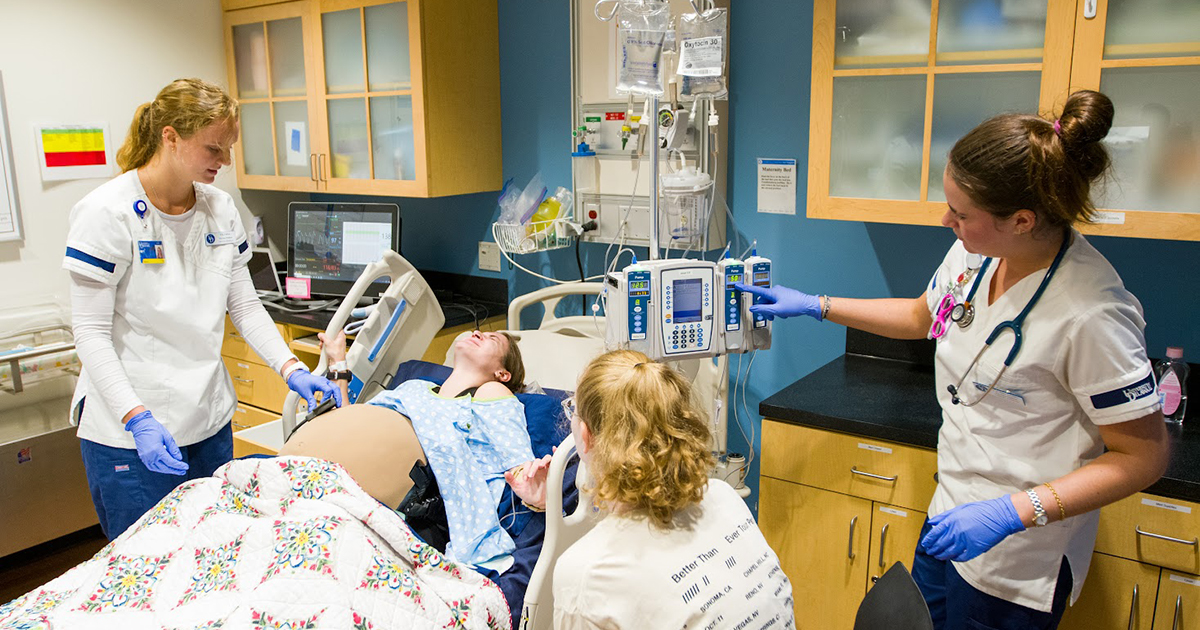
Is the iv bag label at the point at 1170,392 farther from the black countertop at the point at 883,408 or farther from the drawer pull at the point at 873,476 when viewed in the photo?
the drawer pull at the point at 873,476

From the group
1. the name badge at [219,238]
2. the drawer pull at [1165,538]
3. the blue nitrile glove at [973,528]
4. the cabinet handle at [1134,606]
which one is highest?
the name badge at [219,238]

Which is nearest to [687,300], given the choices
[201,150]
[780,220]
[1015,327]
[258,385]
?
[1015,327]

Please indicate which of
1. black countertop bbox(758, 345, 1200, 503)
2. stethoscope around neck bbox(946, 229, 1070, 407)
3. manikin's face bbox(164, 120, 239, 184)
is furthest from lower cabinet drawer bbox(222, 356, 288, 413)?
stethoscope around neck bbox(946, 229, 1070, 407)

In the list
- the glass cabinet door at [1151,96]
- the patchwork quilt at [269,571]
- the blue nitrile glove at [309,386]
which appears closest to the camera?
the patchwork quilt at [269,571]

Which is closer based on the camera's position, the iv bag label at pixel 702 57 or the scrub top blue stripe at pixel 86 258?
the scrub top blue stripe at pixel 86 258

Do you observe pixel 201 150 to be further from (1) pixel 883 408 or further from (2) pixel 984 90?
(2) pixel 984 90

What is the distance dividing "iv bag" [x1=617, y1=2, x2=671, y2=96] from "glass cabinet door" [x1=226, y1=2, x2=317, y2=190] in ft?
6.03

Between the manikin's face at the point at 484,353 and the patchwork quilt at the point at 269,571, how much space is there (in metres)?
0.69

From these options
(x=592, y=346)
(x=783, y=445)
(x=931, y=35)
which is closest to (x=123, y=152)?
(x=592, y=346)

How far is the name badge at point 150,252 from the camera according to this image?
1.94 m

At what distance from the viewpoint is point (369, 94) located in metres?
3.14

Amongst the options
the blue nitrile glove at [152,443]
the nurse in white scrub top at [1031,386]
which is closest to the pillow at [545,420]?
the blue nitrile glove at [152,443]

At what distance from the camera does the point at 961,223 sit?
58.9 inches

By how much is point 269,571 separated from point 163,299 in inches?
31.8
